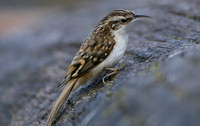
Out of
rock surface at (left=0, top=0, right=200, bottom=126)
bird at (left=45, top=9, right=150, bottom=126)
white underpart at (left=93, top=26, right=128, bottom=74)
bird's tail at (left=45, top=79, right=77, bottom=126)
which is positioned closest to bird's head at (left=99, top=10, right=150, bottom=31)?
bird at (left=45, top=9, right=150, bottom=126)

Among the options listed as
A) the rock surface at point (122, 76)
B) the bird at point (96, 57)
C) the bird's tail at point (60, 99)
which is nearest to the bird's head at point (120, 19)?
the bird at point (96, 57)

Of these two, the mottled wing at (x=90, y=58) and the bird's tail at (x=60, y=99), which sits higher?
the mottled wing at (x=90, y=58)

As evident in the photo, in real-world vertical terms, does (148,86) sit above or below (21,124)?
above

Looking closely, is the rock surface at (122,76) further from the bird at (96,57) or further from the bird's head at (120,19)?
the bird's head at (120,19)

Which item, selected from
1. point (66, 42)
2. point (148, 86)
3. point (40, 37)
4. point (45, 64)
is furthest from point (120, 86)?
point (40, 37)

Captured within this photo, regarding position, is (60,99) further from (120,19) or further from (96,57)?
(120,19)

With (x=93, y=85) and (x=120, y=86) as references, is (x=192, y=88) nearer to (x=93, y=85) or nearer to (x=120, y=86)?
(x=120, y=86)
